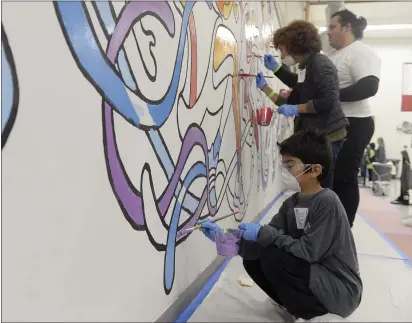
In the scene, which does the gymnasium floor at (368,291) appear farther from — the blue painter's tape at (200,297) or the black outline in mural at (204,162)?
the black outline in mural at (204,162)

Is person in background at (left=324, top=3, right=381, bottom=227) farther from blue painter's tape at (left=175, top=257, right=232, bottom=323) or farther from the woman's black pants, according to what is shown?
blue painter's tape at (left=175, top=257, right=232, bottom=323)

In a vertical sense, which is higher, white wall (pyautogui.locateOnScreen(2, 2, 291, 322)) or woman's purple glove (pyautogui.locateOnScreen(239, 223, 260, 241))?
white wall (pyautogui.locateOnScreen(2, 2, 291, 322))

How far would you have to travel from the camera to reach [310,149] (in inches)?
57.4

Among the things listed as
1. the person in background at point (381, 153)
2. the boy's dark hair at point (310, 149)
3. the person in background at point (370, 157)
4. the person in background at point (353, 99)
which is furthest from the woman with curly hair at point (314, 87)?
the person in background at point (370, 157)

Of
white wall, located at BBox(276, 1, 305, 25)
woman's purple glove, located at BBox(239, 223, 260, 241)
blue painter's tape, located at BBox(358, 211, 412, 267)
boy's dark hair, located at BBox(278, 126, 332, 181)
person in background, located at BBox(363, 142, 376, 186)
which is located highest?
white wall, located at BBox(276, 1, 305, 25)

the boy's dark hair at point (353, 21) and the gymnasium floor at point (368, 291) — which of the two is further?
the boy's dark hair at point (353, 21)

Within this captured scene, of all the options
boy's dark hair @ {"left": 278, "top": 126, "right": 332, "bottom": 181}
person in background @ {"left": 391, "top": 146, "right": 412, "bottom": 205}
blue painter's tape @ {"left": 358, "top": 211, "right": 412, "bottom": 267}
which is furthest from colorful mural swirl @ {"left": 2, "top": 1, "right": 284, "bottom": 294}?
person in background @ {"left": 391, "top": 146, "right": 412, "bottom": 205}

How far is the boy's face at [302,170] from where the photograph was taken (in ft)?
4.78

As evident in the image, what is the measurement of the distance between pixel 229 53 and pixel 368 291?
1236 millimetres

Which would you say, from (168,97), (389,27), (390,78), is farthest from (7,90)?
(389,27)

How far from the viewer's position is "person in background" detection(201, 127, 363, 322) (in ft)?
4.40

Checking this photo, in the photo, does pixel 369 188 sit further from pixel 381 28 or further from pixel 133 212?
pixel 133 212

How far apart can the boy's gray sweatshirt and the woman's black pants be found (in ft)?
2.74

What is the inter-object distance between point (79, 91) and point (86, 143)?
11 centimetres
